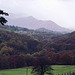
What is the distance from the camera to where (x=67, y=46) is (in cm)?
13225

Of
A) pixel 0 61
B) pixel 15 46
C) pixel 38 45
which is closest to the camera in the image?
pixel 0 61

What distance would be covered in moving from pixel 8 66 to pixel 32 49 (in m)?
63.6

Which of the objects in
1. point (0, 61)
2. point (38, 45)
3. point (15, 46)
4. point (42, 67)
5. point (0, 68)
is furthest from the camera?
point (38, 45)

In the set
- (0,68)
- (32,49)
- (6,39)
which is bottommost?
(0,68)

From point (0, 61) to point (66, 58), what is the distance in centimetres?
3043

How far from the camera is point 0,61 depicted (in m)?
81.8

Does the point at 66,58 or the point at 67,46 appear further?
the point at 67,46

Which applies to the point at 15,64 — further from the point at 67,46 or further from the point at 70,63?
the point at 67,46

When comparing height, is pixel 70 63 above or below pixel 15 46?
below

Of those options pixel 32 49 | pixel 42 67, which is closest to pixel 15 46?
pixel 32 49

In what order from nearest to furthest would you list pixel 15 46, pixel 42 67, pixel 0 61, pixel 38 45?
1. pixel 42 67
2. pixel 0 61
3. pixel 15 46
4. pixel 38 45

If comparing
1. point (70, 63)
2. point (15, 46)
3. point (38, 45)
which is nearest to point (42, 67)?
point (70, 63)

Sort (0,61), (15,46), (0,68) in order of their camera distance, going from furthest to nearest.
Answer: (15,46), (0,61), (0,68)

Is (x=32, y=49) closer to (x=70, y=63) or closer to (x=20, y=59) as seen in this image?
(x=20, y=59)
